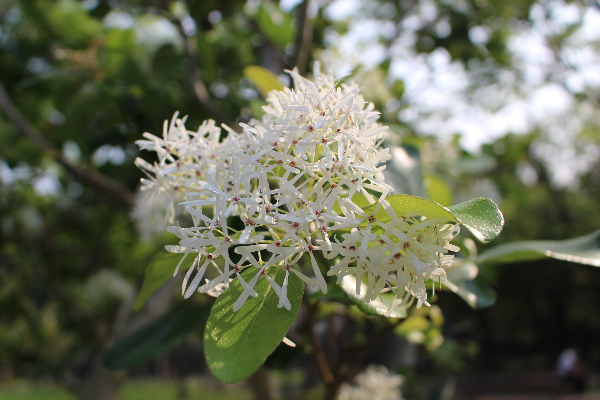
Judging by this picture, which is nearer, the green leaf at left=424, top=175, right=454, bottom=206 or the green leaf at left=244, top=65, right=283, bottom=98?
the green leaf at left=424, top=175, right=454, bottom=206

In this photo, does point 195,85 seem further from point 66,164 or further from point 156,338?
point 156,338

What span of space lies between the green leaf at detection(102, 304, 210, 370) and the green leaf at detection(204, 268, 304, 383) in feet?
2.14

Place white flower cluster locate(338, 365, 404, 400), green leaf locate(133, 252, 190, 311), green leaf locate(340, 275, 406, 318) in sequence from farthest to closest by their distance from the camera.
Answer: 1. white flower cluster locate(338, 365, 404, 400)
2. green leaf locate(133, 252, 190, 311)
3. green leaf locate(340, 275, 406, 318)

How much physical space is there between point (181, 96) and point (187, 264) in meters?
1.85

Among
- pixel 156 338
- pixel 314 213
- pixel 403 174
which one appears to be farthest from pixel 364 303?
pixel 156 338

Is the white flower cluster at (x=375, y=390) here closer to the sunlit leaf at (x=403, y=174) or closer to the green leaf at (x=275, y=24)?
the sunlit leaf at (x=403, y=174)

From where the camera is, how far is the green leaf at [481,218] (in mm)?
581

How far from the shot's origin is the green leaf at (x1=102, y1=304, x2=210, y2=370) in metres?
1.27

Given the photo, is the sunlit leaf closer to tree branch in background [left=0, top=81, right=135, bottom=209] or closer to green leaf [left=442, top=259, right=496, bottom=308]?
green leaf [left=442, top=259, right=496, bottom=308]

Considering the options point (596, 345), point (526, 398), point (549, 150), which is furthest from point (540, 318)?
point (549, 150)

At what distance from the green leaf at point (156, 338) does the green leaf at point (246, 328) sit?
0.65m

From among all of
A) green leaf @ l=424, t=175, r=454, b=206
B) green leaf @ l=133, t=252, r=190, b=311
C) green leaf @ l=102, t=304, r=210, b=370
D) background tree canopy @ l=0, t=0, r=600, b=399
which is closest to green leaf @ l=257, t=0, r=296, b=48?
background tree canopy @ l=0, t=0, r=600, b=399

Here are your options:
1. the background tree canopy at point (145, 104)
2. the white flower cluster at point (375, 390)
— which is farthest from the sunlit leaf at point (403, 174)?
the white flower cluster at point (375, 390)

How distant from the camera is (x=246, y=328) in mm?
650
